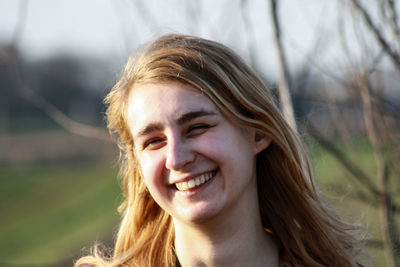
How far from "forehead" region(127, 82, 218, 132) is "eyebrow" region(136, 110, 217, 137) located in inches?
0.5

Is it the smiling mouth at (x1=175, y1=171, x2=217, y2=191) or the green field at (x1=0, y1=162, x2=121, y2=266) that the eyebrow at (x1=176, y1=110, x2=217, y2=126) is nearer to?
the smiling mouth at (x1=175, y1=171, x2=217, y2=191)

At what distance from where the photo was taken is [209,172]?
2.17 m

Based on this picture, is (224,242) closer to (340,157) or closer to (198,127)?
(198,127)

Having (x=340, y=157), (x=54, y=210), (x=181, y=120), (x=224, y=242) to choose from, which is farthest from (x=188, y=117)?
(x=54, y=210)

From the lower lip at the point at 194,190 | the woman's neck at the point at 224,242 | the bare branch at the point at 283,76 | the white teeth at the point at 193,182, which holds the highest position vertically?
the bare branch at the point at 283,76

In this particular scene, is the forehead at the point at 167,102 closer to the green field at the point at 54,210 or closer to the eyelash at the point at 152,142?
the eyelash at the point at 152,142

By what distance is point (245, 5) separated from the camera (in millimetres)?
3180

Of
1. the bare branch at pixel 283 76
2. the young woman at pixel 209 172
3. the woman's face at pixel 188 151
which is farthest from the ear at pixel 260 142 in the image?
the bare branch at pixel 283 76

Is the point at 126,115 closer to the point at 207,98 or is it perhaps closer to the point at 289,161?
the point at 207,98

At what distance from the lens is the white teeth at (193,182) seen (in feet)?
7.01

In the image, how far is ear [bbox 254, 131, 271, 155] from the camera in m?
2.37

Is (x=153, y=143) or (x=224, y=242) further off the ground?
(x=153, y=143)

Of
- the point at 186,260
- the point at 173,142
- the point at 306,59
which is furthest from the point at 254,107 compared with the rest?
the point at 306,59

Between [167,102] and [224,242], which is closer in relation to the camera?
[167,102]
